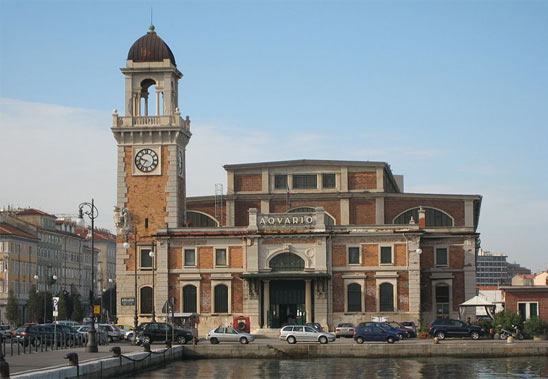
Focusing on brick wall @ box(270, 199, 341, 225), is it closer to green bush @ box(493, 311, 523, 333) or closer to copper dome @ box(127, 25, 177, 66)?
copper dome @ box(127, 25, 177, 66)

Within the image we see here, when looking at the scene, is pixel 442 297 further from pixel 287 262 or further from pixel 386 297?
pixel 287 262

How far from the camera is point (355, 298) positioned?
7681 centimetres

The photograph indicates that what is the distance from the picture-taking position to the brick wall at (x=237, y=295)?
7719 cm

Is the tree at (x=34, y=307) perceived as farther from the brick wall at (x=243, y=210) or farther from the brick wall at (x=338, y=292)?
the brick wall at (x=338, y=292)

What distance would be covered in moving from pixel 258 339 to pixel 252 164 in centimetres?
2206

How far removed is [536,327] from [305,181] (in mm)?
30332

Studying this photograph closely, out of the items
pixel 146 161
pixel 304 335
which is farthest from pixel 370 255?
pixel 146 161

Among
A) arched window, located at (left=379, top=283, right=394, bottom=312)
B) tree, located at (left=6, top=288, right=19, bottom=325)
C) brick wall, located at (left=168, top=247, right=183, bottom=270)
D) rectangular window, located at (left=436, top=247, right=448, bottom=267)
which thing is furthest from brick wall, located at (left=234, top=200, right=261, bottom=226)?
tree, located at (left=6, top=288, right=19, bottom=325)

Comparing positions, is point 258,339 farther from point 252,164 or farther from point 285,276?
point 252,164

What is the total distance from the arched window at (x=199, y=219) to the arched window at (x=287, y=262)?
13.0 metres

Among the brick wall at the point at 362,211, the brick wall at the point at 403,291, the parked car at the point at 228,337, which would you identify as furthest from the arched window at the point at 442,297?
the parked car at the point at 228,337

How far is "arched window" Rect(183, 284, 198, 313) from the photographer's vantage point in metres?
77.4

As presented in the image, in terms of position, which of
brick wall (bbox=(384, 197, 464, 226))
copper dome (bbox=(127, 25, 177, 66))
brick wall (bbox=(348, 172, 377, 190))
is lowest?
brick wall (bbox=(384, 197, 464, 226))

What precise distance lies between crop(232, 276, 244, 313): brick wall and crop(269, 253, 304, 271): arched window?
9.07 feet
